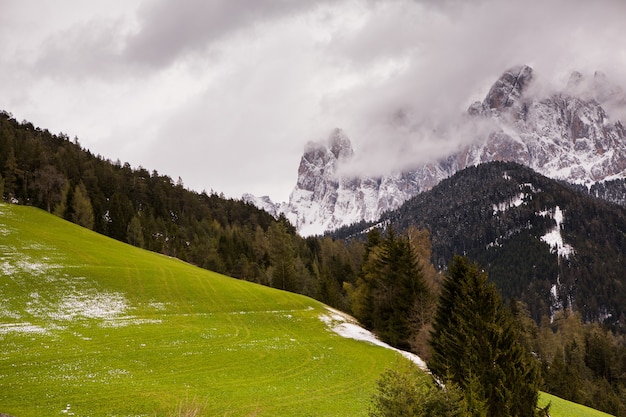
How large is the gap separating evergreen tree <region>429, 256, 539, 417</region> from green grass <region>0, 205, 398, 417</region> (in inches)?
270

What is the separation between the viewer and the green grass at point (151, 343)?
2455 centimetres

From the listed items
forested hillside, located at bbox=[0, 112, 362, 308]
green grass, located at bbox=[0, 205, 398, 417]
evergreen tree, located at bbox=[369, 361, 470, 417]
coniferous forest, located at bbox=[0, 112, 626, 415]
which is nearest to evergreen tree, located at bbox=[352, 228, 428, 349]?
coniferous forest, located at bbox=[0, 112, 626, 415]

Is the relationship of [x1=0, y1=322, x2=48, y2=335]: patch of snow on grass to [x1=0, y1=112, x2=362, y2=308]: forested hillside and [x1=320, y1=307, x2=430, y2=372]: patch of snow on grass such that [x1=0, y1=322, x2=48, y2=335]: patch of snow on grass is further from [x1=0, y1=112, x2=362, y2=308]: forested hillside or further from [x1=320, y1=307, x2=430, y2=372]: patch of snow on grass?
[x1=0, y1=112, x2=362, y2=308]: forested hillside

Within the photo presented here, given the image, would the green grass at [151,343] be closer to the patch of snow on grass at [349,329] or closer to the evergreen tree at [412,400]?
the patch of snow on grass at [349,329]

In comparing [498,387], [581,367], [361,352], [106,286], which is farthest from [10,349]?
[581,367]

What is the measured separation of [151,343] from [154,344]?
1.24 feet

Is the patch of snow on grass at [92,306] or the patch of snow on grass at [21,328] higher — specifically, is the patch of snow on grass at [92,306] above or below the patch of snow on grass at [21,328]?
above

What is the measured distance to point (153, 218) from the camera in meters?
128

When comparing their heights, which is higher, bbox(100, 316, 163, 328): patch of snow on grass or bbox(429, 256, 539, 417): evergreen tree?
bbox(429, 256, 539, 417): evergreen tree

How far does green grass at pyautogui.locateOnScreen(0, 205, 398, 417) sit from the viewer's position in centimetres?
2455

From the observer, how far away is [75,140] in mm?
187750

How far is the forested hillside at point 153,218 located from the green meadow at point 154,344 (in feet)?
101

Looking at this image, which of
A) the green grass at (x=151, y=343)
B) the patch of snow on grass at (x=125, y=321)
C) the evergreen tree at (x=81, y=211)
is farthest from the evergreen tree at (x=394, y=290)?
the evergreen tree at (x=81, y=211)

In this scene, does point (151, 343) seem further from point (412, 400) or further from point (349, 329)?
point (412, 400)
